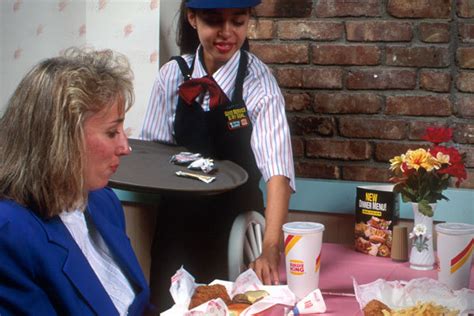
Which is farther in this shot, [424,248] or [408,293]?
[424,248]

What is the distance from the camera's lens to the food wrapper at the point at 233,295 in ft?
4.57

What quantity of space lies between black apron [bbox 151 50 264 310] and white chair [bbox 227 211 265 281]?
176 millimetres

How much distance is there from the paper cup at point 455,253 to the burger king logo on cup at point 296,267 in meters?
0.31

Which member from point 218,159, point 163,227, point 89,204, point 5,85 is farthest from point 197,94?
point 5,85

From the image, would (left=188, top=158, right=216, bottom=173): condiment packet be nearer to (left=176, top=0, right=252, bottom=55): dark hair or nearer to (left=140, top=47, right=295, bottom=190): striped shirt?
(left=140, top=47, right=295, bottom=190): striped shirt

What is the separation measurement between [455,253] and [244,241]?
2.19 feet

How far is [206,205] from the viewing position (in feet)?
7.94

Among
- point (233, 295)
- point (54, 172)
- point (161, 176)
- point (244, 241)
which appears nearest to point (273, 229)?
point (244, 241)

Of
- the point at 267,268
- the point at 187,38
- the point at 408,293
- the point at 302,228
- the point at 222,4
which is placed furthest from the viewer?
the point at 187,38

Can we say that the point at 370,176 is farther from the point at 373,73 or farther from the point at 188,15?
the point at 188,15

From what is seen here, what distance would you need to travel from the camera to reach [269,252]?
1862 mm

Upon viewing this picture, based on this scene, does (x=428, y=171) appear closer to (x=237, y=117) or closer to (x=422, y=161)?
(x=422, y=161)

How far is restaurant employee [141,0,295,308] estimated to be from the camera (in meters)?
2.14

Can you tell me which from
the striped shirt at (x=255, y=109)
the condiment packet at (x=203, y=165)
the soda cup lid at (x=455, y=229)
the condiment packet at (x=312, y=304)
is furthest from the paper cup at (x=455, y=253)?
the condiment packet at (x=203, y=165)
